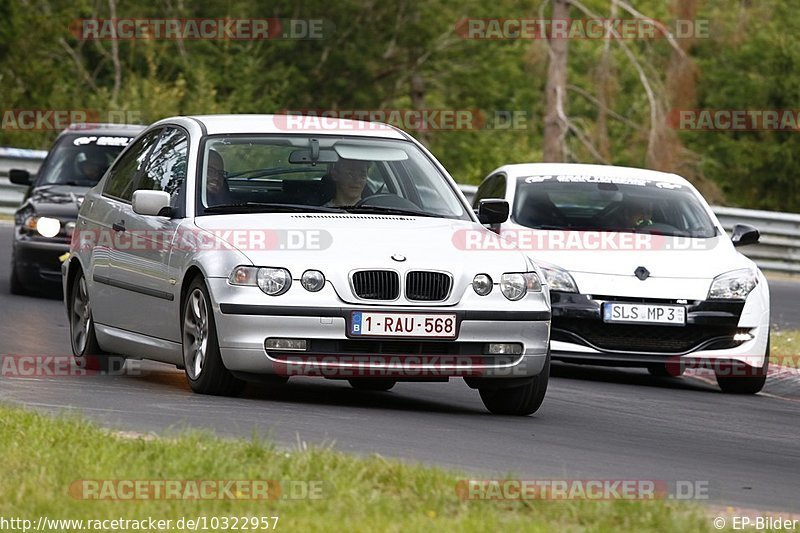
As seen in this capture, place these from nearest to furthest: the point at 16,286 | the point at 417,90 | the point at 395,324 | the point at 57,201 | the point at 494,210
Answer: the point at 395,324 < the point at 494,210 < the point at 57,201 < the point at 16,286 < the point at 417,90

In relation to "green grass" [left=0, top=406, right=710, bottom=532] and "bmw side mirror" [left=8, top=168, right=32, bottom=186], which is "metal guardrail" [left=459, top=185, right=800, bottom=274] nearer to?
"bmw side mirror" [left=8, top=168, right=32, bottom=186]

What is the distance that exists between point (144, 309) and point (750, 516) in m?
4.83

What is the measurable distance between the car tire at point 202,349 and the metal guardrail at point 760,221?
17.5 m

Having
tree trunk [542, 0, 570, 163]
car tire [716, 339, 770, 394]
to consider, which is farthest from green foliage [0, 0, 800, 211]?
car tire [716, 339, 770, 394]

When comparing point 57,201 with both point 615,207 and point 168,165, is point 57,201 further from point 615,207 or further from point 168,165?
point 168,165

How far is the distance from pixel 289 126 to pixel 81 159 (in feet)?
26.3

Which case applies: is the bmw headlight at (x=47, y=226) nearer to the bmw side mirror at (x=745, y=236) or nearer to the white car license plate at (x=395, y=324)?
the bmw side mirror at (x=745, y=236)

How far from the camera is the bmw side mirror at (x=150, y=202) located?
1005 centimetres

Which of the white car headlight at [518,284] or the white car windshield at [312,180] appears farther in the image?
the white car windshield at [312,180]

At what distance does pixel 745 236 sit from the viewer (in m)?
13.8

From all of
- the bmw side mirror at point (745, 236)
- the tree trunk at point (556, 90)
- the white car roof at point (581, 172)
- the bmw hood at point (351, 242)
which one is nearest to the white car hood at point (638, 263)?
the bmw side mirror at point (745, 236)

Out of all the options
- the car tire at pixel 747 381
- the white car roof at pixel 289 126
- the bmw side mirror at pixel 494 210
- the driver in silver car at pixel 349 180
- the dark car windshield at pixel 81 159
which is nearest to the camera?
the driver in silver car at pixel 349 180

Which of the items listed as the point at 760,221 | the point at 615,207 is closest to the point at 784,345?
the point at 615,207

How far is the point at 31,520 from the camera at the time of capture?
5918 mm
